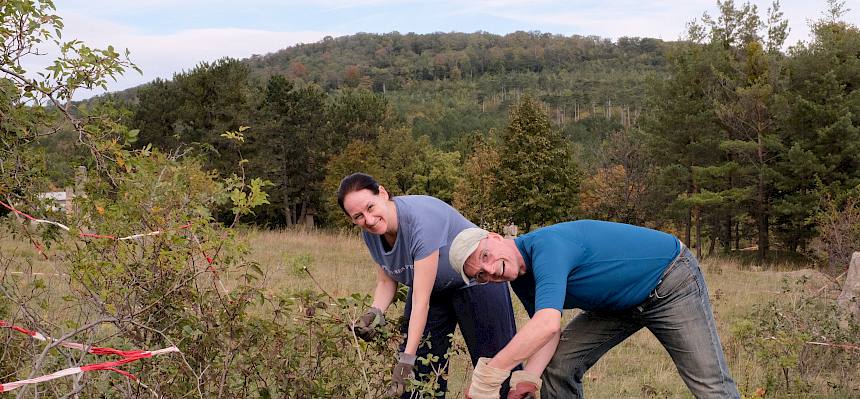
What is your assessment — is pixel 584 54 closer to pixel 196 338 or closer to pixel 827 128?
pixel 827 128

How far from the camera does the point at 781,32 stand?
31703mm

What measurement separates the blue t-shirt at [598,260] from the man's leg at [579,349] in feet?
0.71

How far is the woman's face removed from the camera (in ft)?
10.5

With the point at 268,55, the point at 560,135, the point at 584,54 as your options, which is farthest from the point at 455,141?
the point at 584,54

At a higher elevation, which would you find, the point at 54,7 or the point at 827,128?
the point at 54,7

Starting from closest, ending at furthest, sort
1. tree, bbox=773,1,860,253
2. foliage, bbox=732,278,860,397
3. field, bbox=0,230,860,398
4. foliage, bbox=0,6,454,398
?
foliage, bbox=0,6,454,398
field, bbox=0,230,860,398
foliage, bbox=732,278,860,397
tree, bbox=773,1,860,253

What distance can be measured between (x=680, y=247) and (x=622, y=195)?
33.2 metres

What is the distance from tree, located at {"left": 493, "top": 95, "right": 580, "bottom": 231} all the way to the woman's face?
28.9 m

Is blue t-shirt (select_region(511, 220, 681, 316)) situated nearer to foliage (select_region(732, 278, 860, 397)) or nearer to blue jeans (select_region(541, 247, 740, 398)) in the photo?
blue jeans (select_region(541, 247, 740, 398))

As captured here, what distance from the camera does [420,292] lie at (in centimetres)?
329

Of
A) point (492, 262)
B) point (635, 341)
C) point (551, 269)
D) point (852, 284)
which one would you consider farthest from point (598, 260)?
point (852, 284)

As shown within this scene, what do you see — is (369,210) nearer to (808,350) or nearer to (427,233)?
(427,233)

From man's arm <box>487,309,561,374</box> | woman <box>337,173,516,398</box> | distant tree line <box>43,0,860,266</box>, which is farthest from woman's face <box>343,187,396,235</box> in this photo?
distant tree line <box>43,0,860,266</box>

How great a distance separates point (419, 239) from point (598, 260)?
2.47ft
